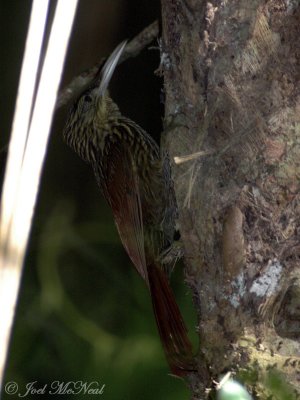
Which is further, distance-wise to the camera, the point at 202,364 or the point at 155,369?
the point at 155,369

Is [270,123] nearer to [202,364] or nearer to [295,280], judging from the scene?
[295,280]

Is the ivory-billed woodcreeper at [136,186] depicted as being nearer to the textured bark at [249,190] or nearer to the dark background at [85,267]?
the textured bark at [249,190]

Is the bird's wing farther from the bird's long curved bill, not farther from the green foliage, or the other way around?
the green foliage

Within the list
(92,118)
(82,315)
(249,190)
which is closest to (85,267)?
(82,315)

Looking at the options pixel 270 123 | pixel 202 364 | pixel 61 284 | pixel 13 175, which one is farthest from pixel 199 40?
pixel 61 284

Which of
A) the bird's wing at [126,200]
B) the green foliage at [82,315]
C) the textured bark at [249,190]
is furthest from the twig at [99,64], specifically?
the textured bark at [249,190]

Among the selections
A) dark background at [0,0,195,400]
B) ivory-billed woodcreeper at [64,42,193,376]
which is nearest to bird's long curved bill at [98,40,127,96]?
ivory-billed woodcreeper at [64,42,193,376]

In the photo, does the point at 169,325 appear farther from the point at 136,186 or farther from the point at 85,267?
the point at 85,267
